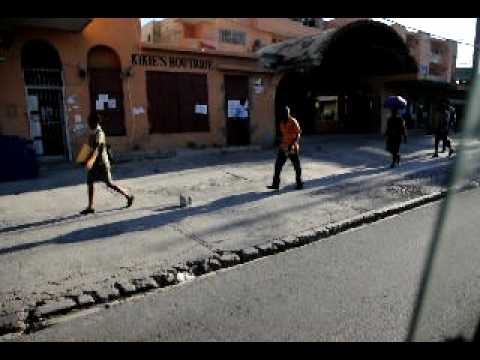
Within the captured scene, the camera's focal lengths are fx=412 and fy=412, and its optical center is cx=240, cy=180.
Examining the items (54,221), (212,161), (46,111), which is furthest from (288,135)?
(46,111)

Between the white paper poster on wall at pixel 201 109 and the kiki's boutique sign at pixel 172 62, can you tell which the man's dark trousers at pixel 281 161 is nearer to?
the white paper poster on wall at pixel 201 109

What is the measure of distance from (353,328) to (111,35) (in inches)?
500

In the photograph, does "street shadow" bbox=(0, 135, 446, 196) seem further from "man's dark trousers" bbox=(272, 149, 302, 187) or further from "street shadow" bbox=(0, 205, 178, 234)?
"man's dark trousers" bbox=(272, 149, 302, 187)

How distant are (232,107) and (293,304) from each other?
13.0m

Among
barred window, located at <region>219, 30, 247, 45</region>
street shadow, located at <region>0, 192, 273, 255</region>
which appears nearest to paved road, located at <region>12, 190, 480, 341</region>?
street shadow, located at <region>0, 192, 273, 255</region>

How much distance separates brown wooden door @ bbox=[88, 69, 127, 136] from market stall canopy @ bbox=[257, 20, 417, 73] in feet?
20.1

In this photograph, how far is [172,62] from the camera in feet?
47.8

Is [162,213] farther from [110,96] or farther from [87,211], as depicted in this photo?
[110,96]

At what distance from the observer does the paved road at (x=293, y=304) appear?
347 cm

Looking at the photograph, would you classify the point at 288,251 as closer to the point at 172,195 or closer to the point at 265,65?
the point at 172,195

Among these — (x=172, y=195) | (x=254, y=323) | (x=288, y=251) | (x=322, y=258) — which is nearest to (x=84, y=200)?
(x=172, y=195)

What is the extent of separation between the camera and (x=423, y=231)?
636 centimetres

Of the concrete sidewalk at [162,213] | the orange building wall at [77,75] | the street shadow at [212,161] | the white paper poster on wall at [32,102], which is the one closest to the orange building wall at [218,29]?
Answer: the street shadow at [212,161]

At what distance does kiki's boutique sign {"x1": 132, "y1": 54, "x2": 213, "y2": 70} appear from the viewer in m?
14.0
